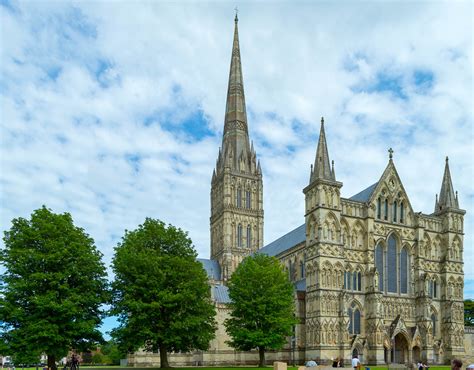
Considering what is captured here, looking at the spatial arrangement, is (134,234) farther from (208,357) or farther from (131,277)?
(208,357)

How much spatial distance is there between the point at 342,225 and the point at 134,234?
1002 inches

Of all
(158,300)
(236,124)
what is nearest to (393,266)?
(158,300)

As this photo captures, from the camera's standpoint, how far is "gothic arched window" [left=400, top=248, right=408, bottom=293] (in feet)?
201

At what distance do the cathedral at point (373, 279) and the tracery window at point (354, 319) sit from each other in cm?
11

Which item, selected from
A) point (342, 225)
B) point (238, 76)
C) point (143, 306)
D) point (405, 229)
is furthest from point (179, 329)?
point (238, 76)

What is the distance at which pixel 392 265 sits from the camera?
201 feet

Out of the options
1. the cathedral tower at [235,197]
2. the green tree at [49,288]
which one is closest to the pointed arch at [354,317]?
the green tree at [49,288]

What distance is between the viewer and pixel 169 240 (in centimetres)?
4394

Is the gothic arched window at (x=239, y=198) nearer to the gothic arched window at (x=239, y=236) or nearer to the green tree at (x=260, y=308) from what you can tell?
the gothic arched window at (x=239, y=236)

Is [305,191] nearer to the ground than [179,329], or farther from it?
farther from it

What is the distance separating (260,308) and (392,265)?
20115mm

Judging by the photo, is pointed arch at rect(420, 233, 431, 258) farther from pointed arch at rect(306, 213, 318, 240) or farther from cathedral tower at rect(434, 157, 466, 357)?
pointed arch at rect(306, 213, 318, 240)

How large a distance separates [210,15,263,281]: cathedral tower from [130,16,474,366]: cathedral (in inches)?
985

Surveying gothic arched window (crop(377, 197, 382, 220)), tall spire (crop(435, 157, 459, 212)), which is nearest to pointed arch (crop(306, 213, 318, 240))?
gothic arched window (crop(377, 197, 382, 220))
